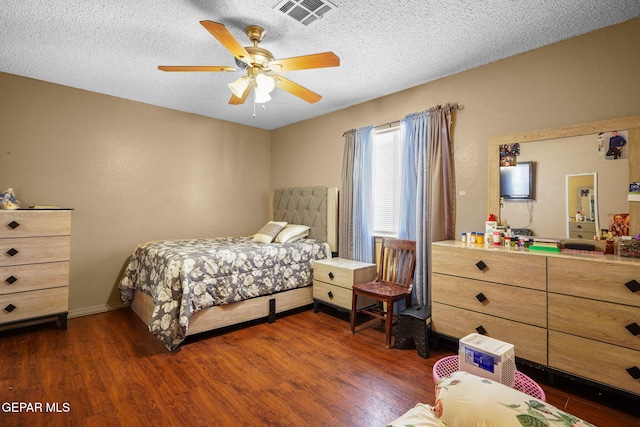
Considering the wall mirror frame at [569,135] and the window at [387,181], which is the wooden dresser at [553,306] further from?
the window at [387,181]

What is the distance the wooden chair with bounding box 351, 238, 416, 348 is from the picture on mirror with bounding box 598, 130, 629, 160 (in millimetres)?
1541

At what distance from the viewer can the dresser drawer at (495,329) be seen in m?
2.03

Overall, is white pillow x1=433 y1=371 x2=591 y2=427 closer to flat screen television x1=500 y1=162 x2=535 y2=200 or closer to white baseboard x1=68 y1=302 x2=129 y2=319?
flat screen television x1=500 y1=162 x2=535 y2=200

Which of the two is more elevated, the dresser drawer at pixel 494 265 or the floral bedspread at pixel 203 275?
the dresser drawer at pixel 494 265

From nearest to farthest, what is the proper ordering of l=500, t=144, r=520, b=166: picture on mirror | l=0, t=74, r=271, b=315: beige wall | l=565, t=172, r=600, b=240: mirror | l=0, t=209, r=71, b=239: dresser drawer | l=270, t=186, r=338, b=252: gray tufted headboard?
l=565, t=172, r=600, b=240: mirror
l=500, t=144, r=520, b=166: picture on mirror
l=0, t=209, r=71, b=239: dresser drawer
l=0, t=74, r=271, b=315: beige wall
l=270, t=186, r=338, b=252: gray tufted headboard

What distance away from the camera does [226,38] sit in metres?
1.84

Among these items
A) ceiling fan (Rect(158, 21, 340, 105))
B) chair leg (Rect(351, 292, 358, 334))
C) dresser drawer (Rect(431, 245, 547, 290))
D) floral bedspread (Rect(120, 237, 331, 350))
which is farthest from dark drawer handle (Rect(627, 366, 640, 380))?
floral bedspread (Rect(120, 237, 331, 350))

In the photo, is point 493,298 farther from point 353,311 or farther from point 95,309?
point 95,309

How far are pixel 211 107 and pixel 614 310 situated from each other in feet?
13.9

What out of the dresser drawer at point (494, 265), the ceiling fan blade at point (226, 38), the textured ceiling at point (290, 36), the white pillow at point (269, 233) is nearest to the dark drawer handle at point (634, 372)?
the dresser drawer at point (494, 265)

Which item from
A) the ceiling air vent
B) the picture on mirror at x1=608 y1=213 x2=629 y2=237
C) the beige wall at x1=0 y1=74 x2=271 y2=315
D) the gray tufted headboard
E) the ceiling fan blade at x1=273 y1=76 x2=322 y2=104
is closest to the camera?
the ceiling air vent

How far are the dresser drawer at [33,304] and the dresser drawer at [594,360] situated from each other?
13.4ft

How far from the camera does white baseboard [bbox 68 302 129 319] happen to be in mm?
3418

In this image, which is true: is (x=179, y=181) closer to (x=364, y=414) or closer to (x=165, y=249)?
(x=165, y=249)
